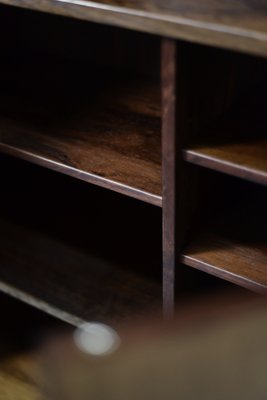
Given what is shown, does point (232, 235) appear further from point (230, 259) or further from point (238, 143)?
point (238, 143)

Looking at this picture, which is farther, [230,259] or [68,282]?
[68,282]

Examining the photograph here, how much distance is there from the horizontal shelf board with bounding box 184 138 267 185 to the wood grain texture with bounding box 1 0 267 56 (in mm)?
151

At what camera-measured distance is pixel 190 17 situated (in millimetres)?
692

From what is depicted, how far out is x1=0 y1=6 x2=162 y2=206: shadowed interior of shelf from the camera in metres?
0.92

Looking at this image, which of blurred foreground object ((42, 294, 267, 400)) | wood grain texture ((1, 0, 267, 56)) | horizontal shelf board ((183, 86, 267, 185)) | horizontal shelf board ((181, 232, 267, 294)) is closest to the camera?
blurred foreground object ((42, 294, 267, 400))

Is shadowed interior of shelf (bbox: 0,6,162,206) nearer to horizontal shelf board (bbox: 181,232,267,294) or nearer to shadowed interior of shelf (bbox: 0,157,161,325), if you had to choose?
horizontal shelf board (bbox: 181,232,267,294)

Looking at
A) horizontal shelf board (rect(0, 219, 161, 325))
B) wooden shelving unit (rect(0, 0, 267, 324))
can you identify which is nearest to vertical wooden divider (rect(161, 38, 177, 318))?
wooden shelving unit (rect(0, 0, 267, 324))

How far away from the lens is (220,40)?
0.67 meters

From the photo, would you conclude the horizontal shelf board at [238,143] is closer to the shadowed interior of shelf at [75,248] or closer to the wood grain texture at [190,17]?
the wood grain texture at [190,17]

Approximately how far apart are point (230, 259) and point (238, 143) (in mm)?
170

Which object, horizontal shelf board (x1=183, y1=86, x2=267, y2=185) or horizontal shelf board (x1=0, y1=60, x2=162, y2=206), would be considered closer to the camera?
horizontal shelf board (x1=183, y1=86, x2=267, y2=185)

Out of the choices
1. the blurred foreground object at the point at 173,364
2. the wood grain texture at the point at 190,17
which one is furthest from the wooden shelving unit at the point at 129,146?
the blurred foreground object at the point at 173,364

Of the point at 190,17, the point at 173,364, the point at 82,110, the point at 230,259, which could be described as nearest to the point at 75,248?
the point at 82,110

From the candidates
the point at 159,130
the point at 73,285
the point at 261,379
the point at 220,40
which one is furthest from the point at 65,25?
the point at 261,379
